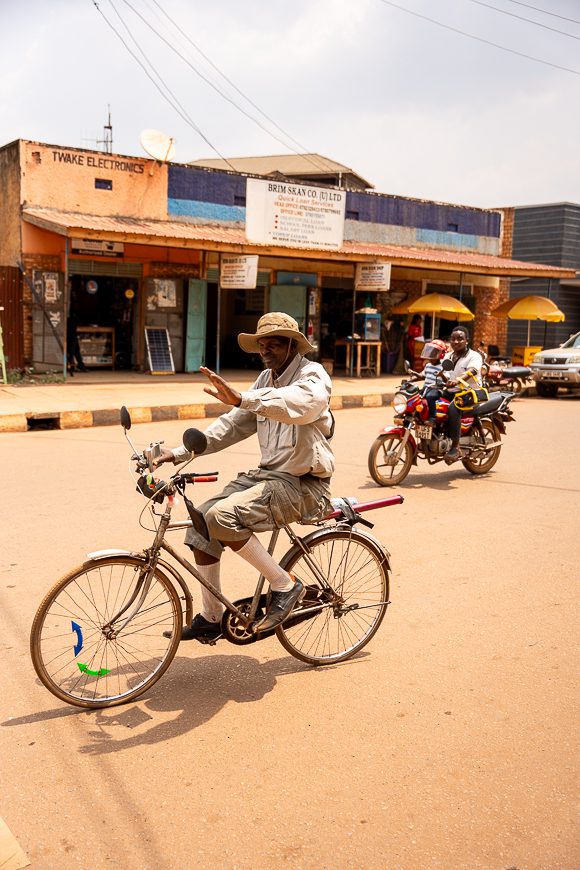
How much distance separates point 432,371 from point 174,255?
13059mm

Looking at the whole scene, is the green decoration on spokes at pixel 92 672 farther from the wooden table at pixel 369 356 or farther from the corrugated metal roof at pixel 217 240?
the wooden table at pixel 369 356

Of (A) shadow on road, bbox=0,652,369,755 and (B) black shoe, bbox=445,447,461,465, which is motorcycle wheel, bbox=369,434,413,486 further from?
(A) shadow on road, bbox=0,652,369,755

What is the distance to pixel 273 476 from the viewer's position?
399cm

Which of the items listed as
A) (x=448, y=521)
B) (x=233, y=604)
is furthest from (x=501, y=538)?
(x=233, y=604)

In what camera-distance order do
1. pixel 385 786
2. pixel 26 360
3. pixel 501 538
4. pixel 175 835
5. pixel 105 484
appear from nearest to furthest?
pixel 175 835 < pixel 385 786 < pixel 501 538 < pixel 105 484 < pixel 26 360

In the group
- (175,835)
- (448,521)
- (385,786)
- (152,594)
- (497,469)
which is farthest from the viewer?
(497,469)

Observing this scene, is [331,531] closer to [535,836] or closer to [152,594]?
[152,594]

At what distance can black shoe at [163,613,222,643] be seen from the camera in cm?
393

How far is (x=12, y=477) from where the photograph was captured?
8633 millimetres

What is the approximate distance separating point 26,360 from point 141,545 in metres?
14.5

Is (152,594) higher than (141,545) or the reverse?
higher

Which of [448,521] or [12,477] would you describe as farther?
[12,477]

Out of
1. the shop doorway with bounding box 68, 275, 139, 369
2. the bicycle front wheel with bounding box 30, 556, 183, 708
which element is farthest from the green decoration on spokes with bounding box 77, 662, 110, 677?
the shop doorway with bounding box 68, 275, 139, 369

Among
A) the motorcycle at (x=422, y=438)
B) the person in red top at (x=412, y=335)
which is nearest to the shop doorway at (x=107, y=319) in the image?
the person in red top at (x=412, y=335)
